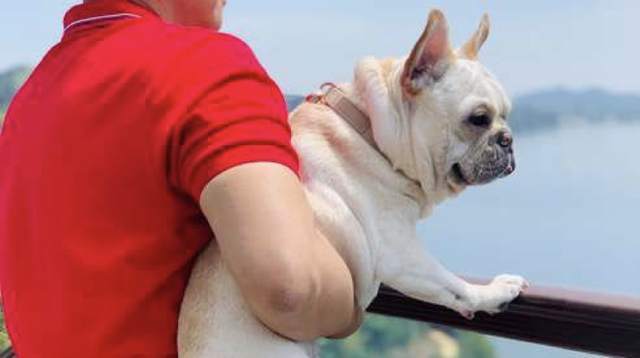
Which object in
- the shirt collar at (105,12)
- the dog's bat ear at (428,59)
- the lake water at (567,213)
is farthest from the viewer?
the lake water at (567,213)

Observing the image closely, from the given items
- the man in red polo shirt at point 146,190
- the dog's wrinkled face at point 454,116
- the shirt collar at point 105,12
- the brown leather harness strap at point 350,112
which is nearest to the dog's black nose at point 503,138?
the dog's wrinkled face at point 454,116

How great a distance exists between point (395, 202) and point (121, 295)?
32 centimetres

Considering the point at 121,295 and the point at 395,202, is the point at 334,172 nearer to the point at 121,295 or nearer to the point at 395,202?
the point at 395,202

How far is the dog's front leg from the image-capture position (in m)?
0.72

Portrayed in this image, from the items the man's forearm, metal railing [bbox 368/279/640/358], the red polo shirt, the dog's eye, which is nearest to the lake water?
metal railing [bbox 368/279/640/358]

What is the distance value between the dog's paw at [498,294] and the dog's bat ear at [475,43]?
26 centimetres

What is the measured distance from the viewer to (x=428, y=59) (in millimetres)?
703

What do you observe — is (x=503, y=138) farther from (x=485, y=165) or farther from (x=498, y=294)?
(x=498, y=294)

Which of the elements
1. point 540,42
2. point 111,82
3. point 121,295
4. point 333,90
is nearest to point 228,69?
point 111,82

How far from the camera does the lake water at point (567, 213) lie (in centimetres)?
108

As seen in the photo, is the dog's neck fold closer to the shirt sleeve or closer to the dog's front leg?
the dog's front leg

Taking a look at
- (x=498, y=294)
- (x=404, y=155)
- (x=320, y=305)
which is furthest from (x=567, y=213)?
(x=320, y=305)

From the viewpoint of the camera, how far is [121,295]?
0.52 meters

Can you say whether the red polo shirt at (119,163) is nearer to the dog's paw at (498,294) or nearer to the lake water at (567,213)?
the dog's paw at (498,294)
